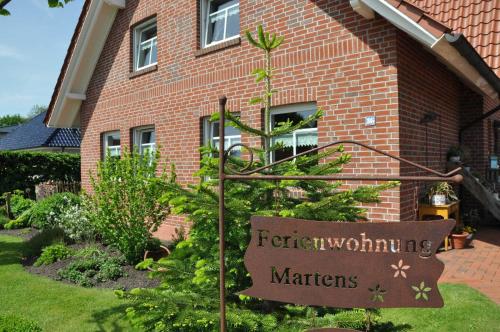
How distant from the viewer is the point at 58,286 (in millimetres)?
5500

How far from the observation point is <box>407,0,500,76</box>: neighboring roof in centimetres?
607

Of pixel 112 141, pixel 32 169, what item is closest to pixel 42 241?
pixel 112 141

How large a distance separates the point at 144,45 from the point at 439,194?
807cm

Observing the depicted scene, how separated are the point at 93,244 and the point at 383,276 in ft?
22.3

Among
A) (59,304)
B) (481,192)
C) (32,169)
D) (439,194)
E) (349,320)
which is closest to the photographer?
(349,320)

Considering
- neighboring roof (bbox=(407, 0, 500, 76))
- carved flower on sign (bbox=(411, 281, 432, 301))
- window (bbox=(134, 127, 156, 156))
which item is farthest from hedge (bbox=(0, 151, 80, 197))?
carved flower on sign (bbox=(411, 281, 432, 301))

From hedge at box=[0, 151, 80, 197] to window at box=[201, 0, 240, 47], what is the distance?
10170 mm

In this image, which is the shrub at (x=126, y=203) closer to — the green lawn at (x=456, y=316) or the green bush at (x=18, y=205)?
the green lawn at (x=456, y=316)

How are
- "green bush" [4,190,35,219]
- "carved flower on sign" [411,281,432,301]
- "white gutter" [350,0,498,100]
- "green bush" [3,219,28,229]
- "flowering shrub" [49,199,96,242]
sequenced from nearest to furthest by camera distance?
"carved flower on sign" [411,281,432,301] < "white gutter" [350,0,498,100] < "flowering shrub" [49,199,96,242] < "green bush" [3,219,28,229] < "green bush" [4,190,35,219]

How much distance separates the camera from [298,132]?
22.1 ft

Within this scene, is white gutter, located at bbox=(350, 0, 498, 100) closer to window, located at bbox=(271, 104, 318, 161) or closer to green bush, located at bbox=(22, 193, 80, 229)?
window, located at bbox=(271, 104, 318, 161)

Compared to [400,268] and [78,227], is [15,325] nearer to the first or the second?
[400,268]

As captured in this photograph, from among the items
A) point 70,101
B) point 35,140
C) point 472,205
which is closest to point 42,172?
point 70,101

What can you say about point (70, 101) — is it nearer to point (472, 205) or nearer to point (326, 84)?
point (326, 84)
